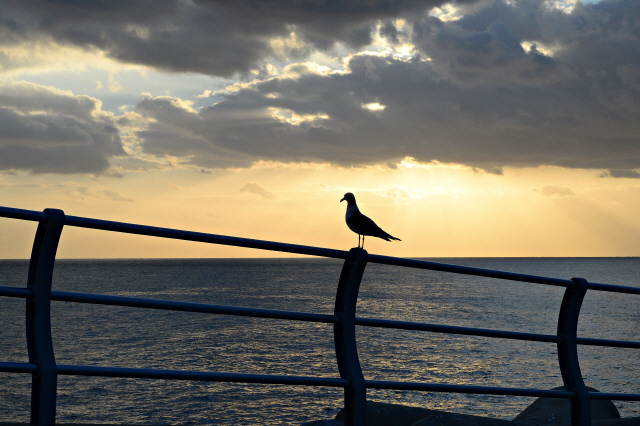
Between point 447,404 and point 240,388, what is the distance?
10.9 m

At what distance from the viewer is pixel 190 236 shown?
255 centimetres

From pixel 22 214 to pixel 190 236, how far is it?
659 mm

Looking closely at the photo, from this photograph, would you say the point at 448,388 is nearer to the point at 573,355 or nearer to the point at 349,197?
the point at 573,355

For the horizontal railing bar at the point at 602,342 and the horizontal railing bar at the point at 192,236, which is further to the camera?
→ the horizontal railing bar at the point at 602,342

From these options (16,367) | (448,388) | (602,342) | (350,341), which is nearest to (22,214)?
(16,367)

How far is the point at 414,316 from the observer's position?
211 ft

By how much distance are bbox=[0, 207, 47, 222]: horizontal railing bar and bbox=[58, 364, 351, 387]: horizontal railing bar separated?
0.59 meters

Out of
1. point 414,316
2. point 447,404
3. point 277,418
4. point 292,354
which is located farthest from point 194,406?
point 414,316

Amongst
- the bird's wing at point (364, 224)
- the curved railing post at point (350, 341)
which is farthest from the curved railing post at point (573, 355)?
the bird's wing at point (364, 224)

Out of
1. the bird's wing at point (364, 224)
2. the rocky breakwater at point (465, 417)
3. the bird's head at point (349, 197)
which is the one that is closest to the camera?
the rocky breakwater at point (465, 417)

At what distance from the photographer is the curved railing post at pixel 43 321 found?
7.61 feet

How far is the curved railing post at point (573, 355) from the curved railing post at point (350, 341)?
152 cm

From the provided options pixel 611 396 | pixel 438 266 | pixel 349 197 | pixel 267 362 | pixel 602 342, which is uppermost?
pixel 349 197

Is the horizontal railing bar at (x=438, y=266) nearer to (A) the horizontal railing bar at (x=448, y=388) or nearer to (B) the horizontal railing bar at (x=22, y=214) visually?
(A) the horizontal railing bar at (x=448, y=388)
